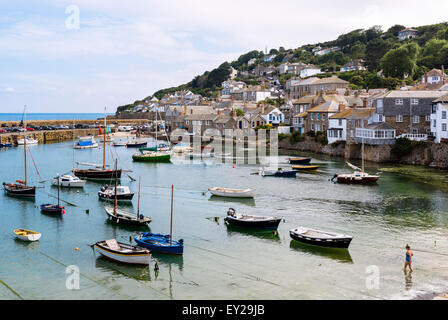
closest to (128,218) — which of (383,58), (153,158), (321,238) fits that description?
(321,238)

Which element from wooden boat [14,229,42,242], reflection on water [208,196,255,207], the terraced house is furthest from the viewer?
the terraced house

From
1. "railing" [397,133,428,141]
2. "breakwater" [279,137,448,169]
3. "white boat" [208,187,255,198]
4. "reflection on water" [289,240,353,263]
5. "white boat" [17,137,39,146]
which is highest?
"railing" [397,133,428,141]

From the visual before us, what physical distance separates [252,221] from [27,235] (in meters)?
16.0

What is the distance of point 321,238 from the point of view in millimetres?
29406

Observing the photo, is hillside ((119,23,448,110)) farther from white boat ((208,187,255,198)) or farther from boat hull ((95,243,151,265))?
boat hull ((95,243,151,265))

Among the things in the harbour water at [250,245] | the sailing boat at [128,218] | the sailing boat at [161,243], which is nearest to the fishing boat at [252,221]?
the harbour water at [250,245]

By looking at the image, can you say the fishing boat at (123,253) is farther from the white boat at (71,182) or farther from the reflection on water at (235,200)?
the white boat at (71,182)

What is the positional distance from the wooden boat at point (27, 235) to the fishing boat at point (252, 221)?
45.0 feet

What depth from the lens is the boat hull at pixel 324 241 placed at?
94.2 ft

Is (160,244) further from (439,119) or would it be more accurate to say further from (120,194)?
(439,119)

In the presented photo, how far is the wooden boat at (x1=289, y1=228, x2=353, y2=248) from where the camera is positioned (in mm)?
28750

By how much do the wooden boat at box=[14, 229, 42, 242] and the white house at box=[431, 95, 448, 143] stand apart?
5027cm

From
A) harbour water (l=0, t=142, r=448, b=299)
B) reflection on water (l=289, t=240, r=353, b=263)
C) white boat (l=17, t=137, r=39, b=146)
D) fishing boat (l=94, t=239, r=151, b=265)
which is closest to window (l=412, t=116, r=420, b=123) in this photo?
harbour water (l=0, t=142, r=448, b=299)
